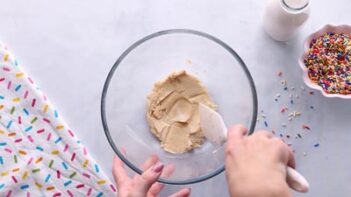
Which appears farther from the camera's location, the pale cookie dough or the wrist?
the pale cookie dough

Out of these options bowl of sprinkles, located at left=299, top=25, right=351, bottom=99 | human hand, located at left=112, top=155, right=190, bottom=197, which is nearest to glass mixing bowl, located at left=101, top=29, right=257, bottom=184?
human hand, located at left=112, top=155, right=190, bottom=197

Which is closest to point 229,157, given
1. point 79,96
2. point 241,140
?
point 241,140

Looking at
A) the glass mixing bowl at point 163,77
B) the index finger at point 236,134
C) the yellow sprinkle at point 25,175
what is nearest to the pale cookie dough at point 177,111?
the glass mixing bowl at point 163,77

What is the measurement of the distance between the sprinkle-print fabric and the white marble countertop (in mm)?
25

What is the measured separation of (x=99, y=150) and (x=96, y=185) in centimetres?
6

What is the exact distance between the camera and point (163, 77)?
991mm

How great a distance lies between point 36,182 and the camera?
0.97m

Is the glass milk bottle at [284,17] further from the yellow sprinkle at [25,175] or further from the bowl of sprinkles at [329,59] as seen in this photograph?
the yellow sprinkle at [25,175]

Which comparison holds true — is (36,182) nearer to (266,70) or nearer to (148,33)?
(148,33)

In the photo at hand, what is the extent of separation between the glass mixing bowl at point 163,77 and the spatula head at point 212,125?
57mm

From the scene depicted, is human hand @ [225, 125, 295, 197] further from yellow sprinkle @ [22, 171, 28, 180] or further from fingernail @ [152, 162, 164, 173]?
yellow sprinkle @ [22, 171, 28, 180]

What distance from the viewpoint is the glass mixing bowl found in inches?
38.2

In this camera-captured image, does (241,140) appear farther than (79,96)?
No

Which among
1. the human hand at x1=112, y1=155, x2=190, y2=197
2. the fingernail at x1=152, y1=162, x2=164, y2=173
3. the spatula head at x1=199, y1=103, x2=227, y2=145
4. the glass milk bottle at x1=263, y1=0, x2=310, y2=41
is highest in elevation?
the glass milk bottle at x1=263, y1=0, x2=310, y2=41
